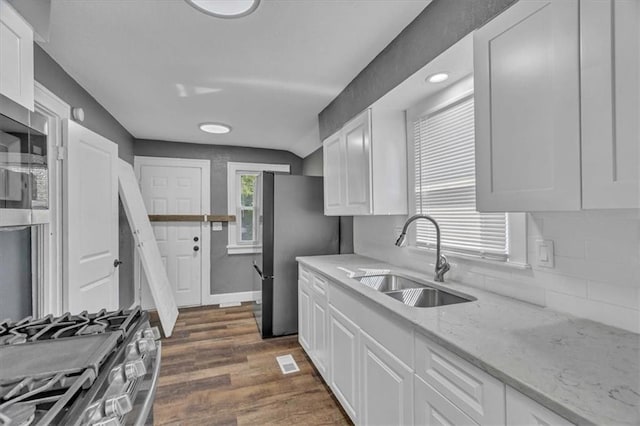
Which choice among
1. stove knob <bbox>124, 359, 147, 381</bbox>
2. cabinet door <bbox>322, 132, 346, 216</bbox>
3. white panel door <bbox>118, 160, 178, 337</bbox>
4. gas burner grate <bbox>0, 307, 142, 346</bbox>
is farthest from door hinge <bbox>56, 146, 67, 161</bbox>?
cabinet door <bbox>322, 132, 346, 216</bbox>

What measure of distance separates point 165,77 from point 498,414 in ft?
9.09

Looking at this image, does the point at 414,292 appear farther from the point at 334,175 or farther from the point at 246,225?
the point at 246,225

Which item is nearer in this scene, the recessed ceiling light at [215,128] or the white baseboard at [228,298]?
the recessed ceiling light at [215,128]

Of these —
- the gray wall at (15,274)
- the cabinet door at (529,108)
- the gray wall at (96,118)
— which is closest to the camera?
the cabinet door at (529,108)

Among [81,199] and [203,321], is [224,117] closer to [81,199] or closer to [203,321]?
[81,199]

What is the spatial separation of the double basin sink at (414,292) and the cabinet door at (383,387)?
1.13 ft

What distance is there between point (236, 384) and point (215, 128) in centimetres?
276

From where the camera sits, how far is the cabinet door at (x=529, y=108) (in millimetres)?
896

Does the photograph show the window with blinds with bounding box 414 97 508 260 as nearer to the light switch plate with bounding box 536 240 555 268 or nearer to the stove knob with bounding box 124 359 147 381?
the light switch plate with bounding box 536 240 555 268

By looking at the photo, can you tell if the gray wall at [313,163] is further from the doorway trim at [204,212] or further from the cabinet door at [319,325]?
the cabinet door at [319,325]

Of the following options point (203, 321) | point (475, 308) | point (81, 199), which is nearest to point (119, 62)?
point (81, 199)

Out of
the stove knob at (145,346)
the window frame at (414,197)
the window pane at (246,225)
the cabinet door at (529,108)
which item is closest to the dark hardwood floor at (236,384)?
the stove knob at (145,346)

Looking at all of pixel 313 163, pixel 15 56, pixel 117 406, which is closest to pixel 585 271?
pixel 117 406

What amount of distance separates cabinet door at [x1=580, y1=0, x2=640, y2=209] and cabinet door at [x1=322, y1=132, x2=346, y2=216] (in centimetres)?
184
